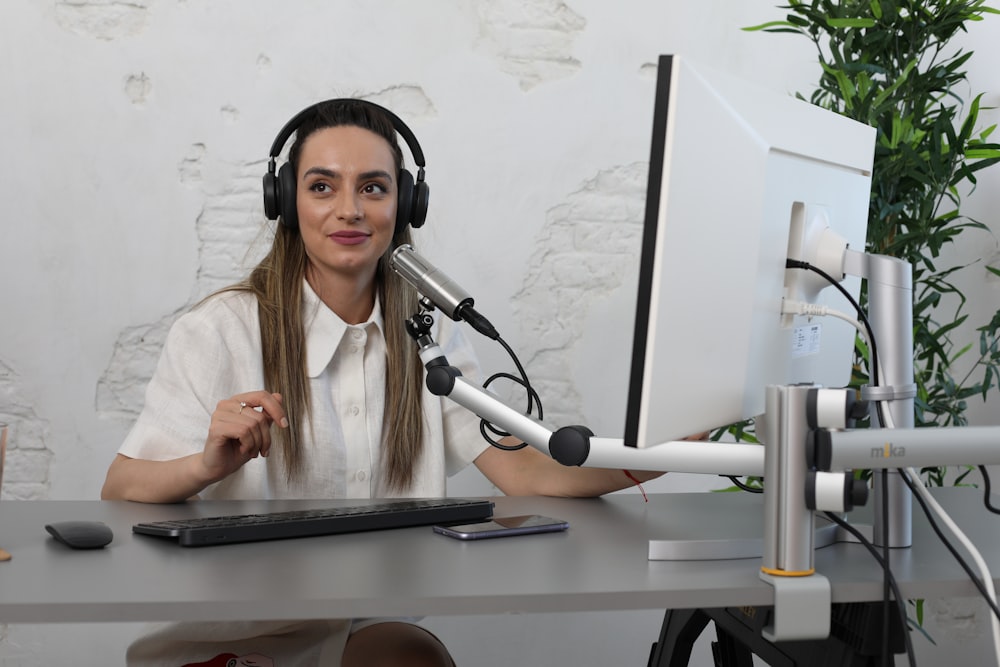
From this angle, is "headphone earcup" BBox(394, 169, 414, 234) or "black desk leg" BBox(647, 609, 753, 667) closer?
"black desk leg" BBox(647, 609, 753, 667)

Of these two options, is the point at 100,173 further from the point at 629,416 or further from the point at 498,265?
the point at 629,416

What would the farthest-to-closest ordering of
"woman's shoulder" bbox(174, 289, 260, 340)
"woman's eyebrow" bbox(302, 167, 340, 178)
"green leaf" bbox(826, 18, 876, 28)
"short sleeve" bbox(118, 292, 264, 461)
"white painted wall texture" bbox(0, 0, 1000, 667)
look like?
"white painted wall texture" bbox(0, 0, 1000, 667)
"green leaf" bbox(826, 18, 876, 28)
"woman's eyebrow" bbox(302, 167, 340, 178)
"woman's shoulder" bbox(174, 289, 260, 340)
"short sleeve" bbox(118, 292, 264, 461)

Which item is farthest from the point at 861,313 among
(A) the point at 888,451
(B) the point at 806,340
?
(A) the point at 888,451

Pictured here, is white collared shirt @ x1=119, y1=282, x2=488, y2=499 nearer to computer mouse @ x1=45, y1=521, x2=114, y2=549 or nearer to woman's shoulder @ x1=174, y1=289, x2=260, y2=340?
woman's shoulder @ x1=174, y1=289, x2=260, y2=340

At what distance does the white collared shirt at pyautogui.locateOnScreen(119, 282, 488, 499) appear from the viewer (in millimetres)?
1511

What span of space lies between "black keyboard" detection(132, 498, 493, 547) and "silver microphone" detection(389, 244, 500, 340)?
227 mm

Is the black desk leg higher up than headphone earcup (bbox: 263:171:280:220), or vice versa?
headphone earcup (bbox: 263:171:280:220)

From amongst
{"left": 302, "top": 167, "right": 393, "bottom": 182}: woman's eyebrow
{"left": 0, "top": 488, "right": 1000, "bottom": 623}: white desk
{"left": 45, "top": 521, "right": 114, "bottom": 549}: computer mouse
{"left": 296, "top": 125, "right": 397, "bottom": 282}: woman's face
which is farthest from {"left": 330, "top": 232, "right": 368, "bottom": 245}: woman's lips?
{"left": 45, "top": 521, "right": 114, "bottom": 549}: computer mouse

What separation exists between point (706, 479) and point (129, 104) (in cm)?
174

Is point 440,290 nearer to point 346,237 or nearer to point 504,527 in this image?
point 504,527

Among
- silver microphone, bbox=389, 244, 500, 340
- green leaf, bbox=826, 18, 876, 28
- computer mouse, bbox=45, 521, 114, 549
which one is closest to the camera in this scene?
computer mouse, bbox=45, 521, 114, 549

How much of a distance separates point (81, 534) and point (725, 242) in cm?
71

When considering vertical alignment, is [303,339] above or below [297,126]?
below

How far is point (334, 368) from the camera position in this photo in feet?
5.53
